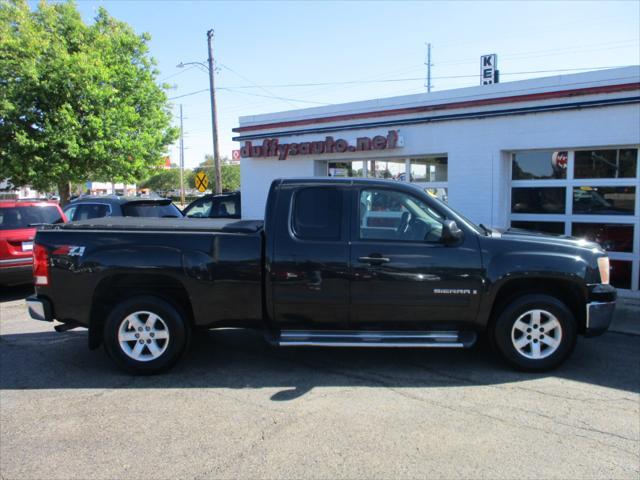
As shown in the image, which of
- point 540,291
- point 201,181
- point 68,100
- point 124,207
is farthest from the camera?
point 201,181

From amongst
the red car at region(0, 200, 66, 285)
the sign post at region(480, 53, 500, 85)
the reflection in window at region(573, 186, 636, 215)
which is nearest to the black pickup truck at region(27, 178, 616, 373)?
the red car at region(0, 200, 66, 285)

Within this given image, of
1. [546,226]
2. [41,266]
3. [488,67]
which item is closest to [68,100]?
[41,266]

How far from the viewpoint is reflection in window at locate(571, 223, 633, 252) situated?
8.56m

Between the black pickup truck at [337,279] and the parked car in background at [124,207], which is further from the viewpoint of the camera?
the parked car in background at [124,207]

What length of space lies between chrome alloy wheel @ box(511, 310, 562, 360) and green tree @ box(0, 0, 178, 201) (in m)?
14.0

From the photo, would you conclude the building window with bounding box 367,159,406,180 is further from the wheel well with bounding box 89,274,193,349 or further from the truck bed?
the wheel well with bounding box 89,274,193,349

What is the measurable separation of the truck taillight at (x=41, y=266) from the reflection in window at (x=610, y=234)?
8.36 meters

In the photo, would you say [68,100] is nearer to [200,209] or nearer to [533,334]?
[200,209]

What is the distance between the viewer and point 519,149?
941cm

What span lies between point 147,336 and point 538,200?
7.52m

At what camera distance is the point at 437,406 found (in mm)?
4227

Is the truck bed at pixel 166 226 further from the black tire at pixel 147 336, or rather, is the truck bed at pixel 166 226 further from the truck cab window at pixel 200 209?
the truck cab window at pixel 200 209

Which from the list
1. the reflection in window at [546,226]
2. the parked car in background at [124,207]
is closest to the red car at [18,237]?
the parked car in background at [124,207]

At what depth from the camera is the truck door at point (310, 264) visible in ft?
15.9
